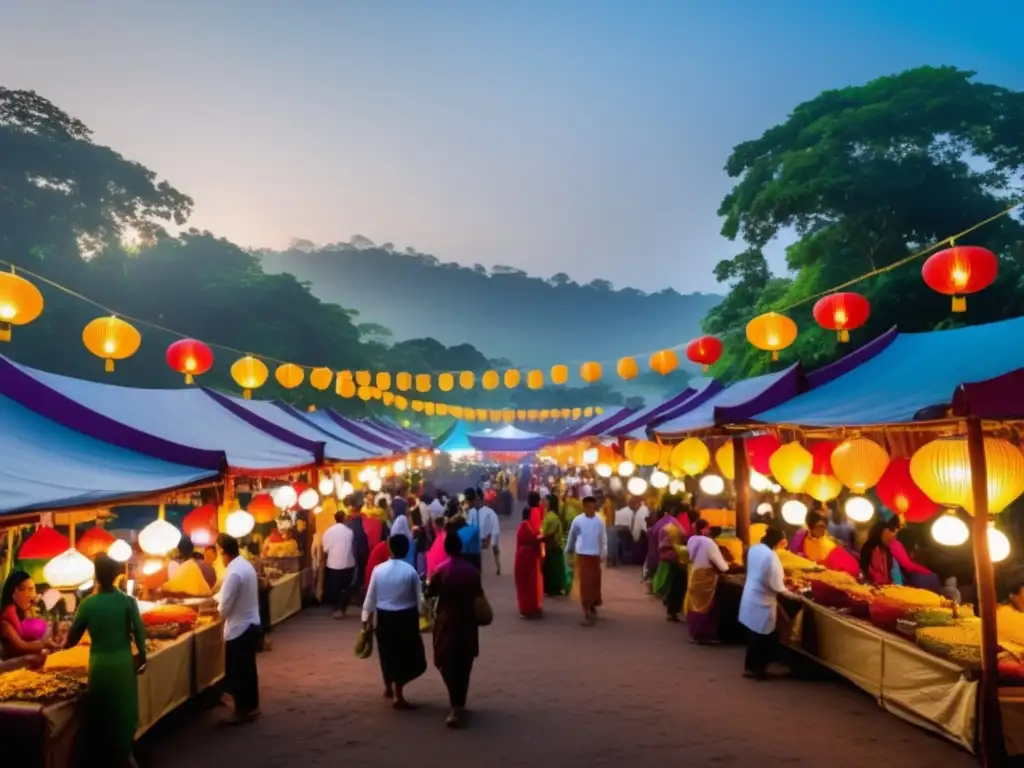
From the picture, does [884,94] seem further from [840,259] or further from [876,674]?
[876,674]

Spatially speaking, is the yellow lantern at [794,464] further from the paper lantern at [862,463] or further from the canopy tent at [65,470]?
the canopy tent at [65,470]

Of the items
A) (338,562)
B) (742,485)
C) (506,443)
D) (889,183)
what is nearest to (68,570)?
(338,562)

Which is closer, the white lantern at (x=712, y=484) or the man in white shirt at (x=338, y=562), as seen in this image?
the man in white shirt at (x=338, y=562)

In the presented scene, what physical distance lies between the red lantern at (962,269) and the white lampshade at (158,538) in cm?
770

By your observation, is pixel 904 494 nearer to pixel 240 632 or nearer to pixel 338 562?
pixel 240 632

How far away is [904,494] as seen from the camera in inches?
348

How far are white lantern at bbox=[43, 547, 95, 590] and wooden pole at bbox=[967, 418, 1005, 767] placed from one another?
21.6ft

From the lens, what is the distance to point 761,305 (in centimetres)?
1959

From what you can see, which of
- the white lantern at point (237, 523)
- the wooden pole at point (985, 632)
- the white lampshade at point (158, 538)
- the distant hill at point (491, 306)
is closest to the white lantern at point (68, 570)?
the white lampshade at point (158, 538)

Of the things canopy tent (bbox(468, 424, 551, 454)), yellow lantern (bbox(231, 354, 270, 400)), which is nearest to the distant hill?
canopy tent (bbox(468, 424, 551, 454))

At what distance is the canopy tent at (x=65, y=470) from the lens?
5.34 meters

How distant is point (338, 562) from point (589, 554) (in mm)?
3563

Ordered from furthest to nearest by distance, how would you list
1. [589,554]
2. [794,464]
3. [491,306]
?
1. [491,306]
2. [589,554]
3. [794,464]

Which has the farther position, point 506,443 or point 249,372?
point 506,443
